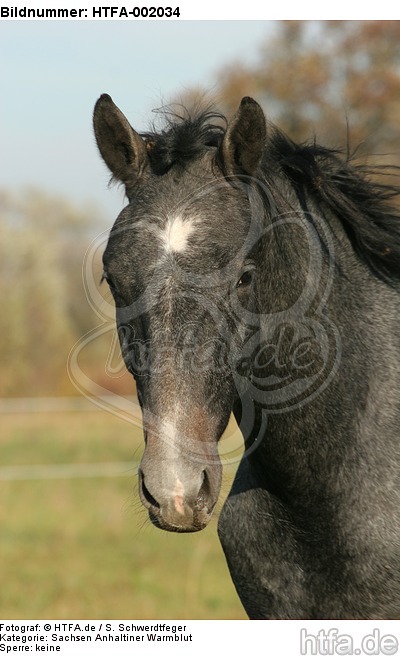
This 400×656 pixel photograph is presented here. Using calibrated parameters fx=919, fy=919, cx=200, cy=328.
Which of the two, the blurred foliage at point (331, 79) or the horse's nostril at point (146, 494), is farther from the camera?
the blurred foliage at point (331, 79)

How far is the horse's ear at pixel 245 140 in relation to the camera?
3365mm

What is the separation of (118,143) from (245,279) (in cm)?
85

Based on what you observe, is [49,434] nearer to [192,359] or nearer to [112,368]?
[112,368]

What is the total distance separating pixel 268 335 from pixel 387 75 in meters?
25.4

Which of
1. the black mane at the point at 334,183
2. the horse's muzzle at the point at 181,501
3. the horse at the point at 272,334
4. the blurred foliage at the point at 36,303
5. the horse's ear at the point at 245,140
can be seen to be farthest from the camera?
the blurred foliage at the point at 36,303

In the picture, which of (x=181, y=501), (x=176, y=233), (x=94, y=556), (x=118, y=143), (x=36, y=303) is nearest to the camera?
(x=181, y=501)

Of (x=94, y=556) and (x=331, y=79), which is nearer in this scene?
(x=94, y=556)

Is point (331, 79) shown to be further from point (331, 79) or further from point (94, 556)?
point (94, 556)

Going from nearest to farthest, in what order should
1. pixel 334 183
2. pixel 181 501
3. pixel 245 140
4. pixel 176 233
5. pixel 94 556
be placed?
pixel 181 501, pixel 176 233, pixel 245 140, pixel 334 183, pixel 94 556

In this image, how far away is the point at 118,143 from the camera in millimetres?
3656

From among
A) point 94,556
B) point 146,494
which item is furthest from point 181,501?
point 94,556

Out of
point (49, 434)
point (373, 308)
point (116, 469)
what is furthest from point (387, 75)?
point (373, 308)

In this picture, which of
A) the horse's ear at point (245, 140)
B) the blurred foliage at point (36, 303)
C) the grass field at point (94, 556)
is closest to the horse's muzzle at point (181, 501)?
the grass field at point (94, 556)

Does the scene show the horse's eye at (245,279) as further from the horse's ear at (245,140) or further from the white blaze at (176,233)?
the horse's ear at (245,140)
